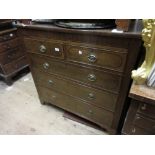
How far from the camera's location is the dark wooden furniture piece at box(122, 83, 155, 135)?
72 cm

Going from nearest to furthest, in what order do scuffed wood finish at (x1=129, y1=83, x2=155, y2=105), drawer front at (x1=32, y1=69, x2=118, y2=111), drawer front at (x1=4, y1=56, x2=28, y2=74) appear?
scuffed wood finish at (x1=129, y1=83, x2=155, y2=105) → drawer front at (x1=32, y1=69, x2=118, y2=111) → drawer front at (x1=4, y1=56, x2=28, y2=74)

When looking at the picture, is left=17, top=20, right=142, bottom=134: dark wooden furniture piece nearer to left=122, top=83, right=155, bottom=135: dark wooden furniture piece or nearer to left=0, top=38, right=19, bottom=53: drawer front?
left=122, top=83, right=155, bottom=135: dark wooden furniture piece

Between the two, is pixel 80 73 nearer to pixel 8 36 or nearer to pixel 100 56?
pixel 100 56

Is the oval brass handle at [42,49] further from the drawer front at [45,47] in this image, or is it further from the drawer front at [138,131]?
the drawer front at [138,131]

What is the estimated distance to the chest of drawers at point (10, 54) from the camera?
1812 mm

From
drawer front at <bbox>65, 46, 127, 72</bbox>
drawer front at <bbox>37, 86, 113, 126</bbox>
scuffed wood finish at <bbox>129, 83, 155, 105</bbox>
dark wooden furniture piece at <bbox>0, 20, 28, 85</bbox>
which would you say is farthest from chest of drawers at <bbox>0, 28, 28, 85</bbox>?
scuffed wood finish at <bbox>129, 83, 155, 105</bbox>

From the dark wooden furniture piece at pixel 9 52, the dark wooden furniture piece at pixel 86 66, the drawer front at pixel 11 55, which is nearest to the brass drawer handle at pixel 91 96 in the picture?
the dark wooden furniture piece at pixel 86 66

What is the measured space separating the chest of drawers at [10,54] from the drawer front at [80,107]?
74 centimetres

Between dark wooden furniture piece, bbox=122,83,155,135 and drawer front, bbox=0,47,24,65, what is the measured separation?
5.52ft

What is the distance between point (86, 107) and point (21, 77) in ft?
4.62

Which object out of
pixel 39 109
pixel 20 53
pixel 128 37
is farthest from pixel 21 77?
pixel 128 37

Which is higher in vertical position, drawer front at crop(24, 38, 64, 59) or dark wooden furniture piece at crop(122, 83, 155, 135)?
drawer front at crop(24, 38, 64, 59)

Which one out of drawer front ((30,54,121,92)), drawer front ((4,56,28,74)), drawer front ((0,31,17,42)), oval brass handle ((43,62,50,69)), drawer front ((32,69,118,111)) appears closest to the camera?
drawer front ((30,54,121,92))
